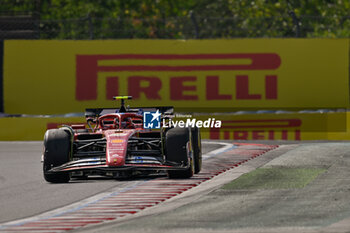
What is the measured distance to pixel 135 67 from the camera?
22344 millimetres

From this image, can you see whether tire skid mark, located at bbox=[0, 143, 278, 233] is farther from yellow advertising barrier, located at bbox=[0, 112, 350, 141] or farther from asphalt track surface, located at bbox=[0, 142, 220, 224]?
yellow advertising barrier, located at bbox=[0, 112, 350, 141]

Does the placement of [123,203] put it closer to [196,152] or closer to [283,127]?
[196,152]

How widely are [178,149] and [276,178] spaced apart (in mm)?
1411

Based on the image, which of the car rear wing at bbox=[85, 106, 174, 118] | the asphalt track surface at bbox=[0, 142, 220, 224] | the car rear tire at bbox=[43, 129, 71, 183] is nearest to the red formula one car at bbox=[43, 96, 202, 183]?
the car rear tire at bbox=[43, 129, 71, 183]

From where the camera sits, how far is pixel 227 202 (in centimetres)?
1012

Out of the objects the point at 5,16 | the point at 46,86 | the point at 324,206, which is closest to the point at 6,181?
the point at 324,206

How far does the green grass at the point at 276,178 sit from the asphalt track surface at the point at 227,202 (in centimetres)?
18

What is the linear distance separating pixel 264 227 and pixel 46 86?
14.7 metres

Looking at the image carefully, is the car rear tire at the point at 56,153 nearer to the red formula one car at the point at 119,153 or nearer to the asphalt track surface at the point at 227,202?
the red formula one car at the point at 119,153

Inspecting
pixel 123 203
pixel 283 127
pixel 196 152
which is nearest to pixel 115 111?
pixel 196 152

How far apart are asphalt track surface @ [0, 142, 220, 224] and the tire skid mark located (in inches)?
15.9

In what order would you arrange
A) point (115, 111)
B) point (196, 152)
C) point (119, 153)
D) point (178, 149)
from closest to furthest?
point (119, 153), point (178, 149), point (196, 152), point (115, 111)

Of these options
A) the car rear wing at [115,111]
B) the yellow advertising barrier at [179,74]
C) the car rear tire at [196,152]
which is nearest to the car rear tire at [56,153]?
the car rear wing at [115,111]

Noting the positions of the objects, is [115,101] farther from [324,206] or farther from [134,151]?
[324,206]
